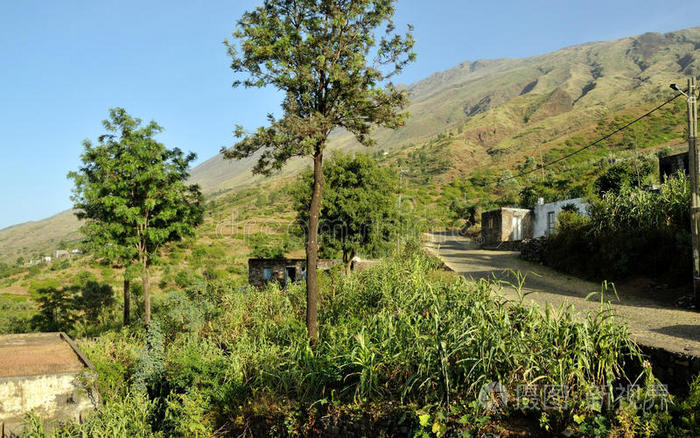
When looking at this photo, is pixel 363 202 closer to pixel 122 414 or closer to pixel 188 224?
pixel 188 224

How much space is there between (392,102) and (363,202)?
13.1 metres

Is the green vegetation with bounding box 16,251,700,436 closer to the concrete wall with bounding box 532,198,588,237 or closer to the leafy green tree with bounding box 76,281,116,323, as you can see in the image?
the leafy green tree with bounding box 76,281,116,323

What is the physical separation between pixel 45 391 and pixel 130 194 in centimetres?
675

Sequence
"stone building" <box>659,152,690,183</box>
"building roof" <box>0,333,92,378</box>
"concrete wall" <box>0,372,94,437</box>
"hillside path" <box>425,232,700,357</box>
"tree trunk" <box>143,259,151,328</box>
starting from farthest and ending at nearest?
"stone building" <box>659,152,690,183</box> → "tree trunk" <box>143,259,151,328</box> → "building roof" <box>0,333,92,378</box> → "concrete wall" <box>0,372,94,437</box> → "hillside path" <box>425,232,700,357</box>

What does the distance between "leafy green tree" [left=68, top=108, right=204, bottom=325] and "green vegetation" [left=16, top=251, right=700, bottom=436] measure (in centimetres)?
387

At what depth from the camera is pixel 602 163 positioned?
4353 centimetres

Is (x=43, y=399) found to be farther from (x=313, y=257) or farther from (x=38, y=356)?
(x=313, y=257)

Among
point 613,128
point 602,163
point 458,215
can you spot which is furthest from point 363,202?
point 613,128

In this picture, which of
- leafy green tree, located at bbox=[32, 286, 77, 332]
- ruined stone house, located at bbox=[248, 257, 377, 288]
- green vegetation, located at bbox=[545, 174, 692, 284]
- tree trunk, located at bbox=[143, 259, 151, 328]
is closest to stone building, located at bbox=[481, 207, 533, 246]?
ruined stone house, located at bbox=[248, 257, 377, 288]

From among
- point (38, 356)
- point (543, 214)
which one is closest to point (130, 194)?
point (38, 356)

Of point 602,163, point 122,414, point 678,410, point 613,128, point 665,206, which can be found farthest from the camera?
point 613,128

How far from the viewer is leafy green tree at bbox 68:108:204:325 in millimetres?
12594

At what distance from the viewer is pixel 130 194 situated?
13164mm

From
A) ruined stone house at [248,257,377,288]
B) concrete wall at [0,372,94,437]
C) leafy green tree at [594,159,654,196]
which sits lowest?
concrete wall at [0,372,94,437]
